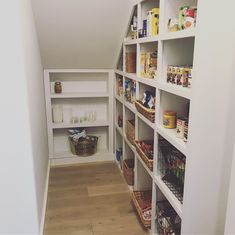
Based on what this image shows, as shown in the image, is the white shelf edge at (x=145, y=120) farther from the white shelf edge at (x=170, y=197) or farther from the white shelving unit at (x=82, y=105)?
the white shelving unit at (x=82, y=105)

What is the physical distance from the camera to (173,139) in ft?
4.73

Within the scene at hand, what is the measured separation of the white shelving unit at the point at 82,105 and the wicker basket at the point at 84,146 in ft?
0.22

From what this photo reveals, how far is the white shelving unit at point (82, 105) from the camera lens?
3074mm

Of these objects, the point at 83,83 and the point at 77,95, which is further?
the point at 83,83

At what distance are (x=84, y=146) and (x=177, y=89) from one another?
1.98 meters

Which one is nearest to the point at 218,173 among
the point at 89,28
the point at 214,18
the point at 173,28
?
the point at 214,18

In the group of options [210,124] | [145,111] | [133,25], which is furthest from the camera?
[133,25]

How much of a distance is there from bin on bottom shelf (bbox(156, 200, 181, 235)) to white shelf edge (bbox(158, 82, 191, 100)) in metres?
0.88

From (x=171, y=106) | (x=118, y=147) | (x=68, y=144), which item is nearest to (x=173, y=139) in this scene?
(x=171, y=106)

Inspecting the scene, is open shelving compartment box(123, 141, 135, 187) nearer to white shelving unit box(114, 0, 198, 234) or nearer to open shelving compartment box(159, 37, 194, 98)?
white shelving unit box(114, 0, 198, 234)

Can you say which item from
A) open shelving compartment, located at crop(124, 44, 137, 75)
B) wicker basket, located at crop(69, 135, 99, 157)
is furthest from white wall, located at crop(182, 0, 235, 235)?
wicker basket, located at crop(69, 135, 99, 157)

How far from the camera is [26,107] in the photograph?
1.55 meters

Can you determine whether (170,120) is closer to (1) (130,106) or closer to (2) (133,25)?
(1) (130,106)

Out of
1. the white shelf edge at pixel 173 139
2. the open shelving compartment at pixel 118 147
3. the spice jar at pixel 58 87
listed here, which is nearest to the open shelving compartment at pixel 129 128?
the open shelving compartment at pixel 118 147
